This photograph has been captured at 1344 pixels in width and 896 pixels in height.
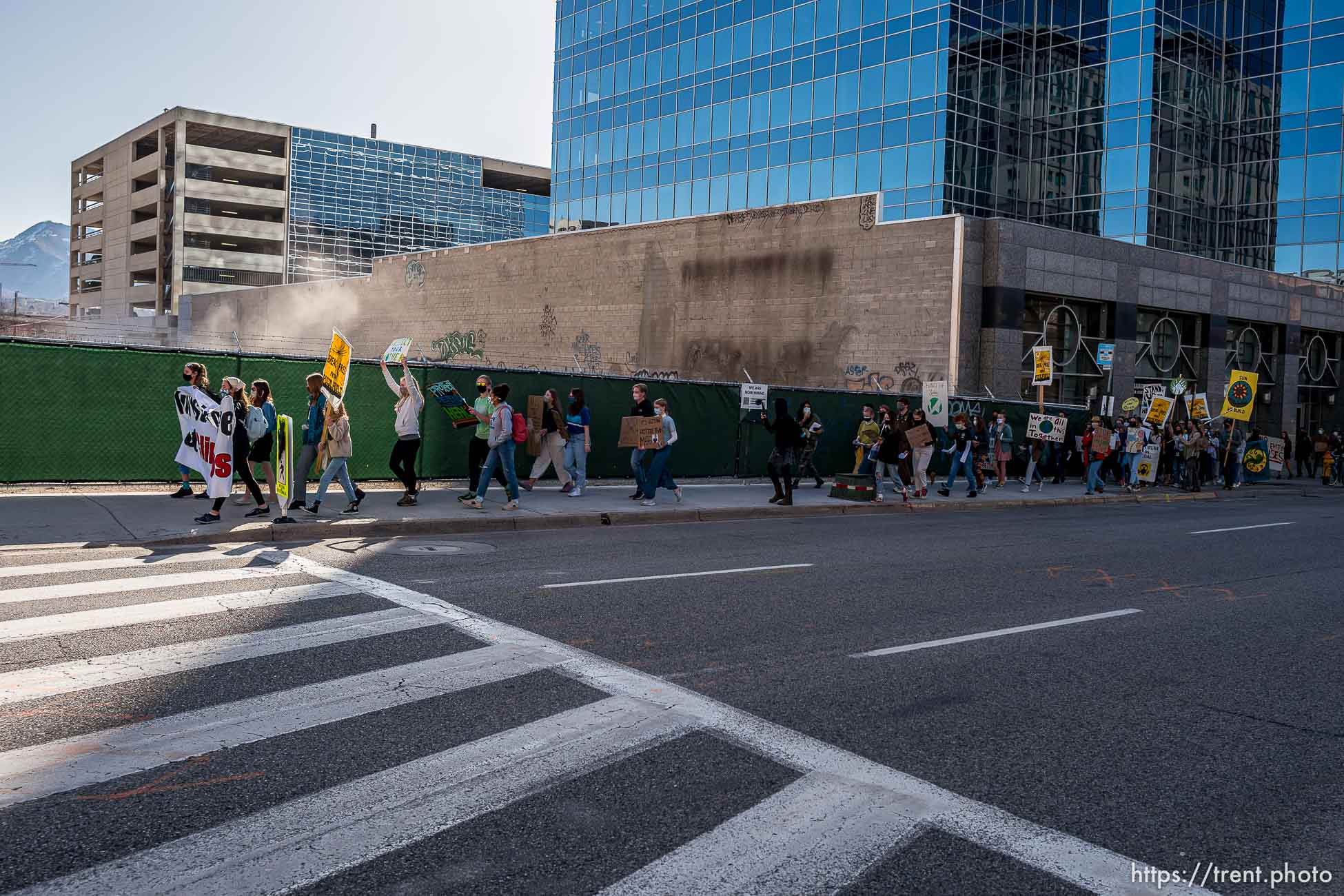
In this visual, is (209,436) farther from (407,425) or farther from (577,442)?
(577,442)

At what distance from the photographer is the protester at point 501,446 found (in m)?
14.4

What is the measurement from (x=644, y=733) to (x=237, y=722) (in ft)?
6.77

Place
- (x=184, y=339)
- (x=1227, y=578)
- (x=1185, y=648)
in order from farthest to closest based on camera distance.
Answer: (x=184, y=339)
(x=1227, y=578)
(x=1185, y=648)

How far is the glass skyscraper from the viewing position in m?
42.3

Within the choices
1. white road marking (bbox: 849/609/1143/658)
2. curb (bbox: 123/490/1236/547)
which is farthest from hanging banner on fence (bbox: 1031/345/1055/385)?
white road marking (bbox: 849/609/1143/658)

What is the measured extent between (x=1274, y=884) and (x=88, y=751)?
16.4 ft

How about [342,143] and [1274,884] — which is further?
[342,143]

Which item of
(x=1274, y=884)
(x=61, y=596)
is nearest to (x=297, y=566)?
(x=61, y=596)

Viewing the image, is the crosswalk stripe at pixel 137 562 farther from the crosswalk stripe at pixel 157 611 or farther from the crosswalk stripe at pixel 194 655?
the crosswalk stripe at pixel 194 655

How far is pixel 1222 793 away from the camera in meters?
4.64

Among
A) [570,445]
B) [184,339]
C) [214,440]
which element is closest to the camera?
[214,440]

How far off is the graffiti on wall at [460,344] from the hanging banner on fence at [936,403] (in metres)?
25.6

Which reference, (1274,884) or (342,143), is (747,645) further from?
(342,143)

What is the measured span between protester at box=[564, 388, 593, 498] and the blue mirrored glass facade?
6399cm
